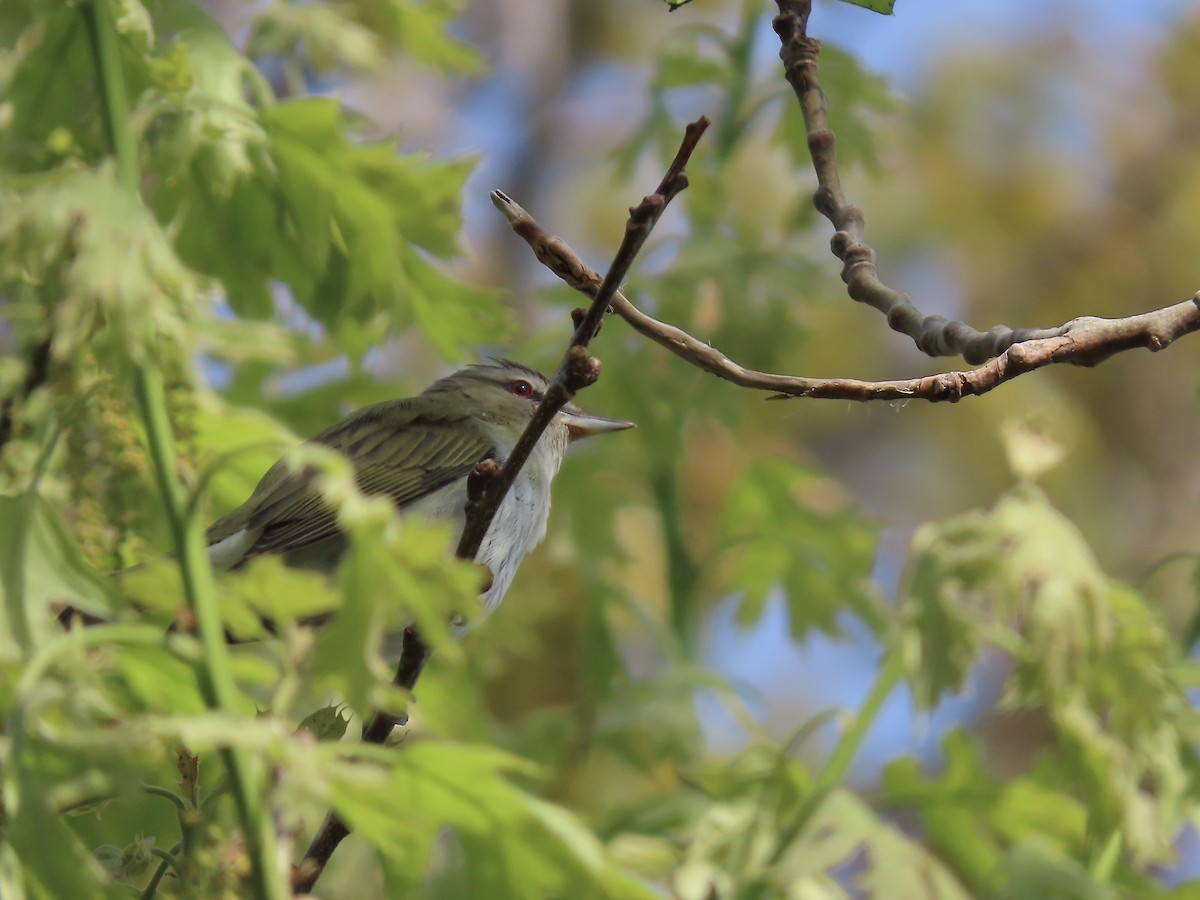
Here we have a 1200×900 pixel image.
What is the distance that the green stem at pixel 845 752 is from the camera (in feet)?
10.1

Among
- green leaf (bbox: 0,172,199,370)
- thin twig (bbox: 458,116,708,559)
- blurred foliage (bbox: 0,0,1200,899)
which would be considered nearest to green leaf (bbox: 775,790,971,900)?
blurred foliage (bbox: 0,0,1200,899)

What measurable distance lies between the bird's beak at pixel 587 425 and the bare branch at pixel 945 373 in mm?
1941

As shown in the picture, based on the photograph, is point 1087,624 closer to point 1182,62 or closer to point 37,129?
point 37,129

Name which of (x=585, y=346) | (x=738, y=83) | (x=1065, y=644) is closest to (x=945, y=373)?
(x=585, y=346)

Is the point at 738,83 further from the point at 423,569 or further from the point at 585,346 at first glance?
the point at 423,569

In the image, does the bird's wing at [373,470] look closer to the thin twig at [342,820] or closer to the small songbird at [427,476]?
the small songbird at [427,476]

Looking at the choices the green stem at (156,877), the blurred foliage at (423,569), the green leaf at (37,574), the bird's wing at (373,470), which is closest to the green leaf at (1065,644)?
the blurred foliage at (423,569)

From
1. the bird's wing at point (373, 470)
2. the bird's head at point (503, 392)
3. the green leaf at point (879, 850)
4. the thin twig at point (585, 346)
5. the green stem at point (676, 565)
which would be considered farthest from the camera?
the bird's head at point (503, 392)

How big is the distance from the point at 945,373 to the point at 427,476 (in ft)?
6.76

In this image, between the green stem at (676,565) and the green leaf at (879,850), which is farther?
the green stem at (676,565)

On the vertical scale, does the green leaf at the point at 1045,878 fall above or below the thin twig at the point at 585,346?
below

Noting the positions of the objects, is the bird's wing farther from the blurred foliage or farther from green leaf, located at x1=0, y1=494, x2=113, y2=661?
green leaf, located at x1=0, y1=494, x2=113, y2=661

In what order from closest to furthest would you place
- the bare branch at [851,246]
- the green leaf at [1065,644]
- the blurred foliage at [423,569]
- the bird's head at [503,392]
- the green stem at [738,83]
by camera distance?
the blurred foliage at [423,569]
the bare branch at [851,246]
the green leaf at [1065,644]
the green stem at [738,83]
the bird's head at [503,392]

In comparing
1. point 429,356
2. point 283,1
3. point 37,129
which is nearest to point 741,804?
point 37,129
